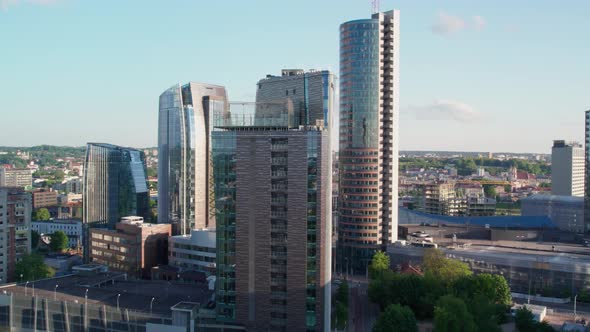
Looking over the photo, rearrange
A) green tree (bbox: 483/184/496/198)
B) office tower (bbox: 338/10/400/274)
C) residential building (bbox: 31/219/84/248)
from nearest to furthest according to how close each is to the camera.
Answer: office tower (bbox: 338/10/400/274) → residential building (bbox: 31/219/84/248) → green tree (bbox: 483/184/496/198)

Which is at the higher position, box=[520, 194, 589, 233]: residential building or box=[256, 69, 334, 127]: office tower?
box=[256, 69, 334, 127]: office tower

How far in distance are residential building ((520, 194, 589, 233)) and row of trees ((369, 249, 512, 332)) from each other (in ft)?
145

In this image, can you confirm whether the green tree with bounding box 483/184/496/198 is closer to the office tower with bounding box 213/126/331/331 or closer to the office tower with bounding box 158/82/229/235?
the office tower with bounding box 158/82/229/235

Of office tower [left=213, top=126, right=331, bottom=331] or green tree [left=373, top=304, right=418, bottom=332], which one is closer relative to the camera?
office tower [left=213, top=126, right=331, bottom=331]

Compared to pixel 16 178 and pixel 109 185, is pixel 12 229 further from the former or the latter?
pixel 16 178

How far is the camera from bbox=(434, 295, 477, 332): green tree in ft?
117

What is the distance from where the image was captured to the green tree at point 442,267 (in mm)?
50281

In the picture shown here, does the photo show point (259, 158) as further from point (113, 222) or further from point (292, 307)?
point (113, 222)

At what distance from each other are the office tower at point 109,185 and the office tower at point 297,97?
129ft

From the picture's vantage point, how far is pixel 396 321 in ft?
123

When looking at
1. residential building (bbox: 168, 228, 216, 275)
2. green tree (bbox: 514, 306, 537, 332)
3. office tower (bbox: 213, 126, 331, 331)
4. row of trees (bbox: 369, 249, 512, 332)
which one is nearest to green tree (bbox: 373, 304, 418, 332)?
row of trees (bbox: 369, 249, 512, 332)

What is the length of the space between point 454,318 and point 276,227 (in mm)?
11651

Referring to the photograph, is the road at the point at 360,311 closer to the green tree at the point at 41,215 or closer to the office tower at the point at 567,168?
the office tower at the point at 567,168

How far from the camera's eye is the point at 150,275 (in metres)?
62.1
